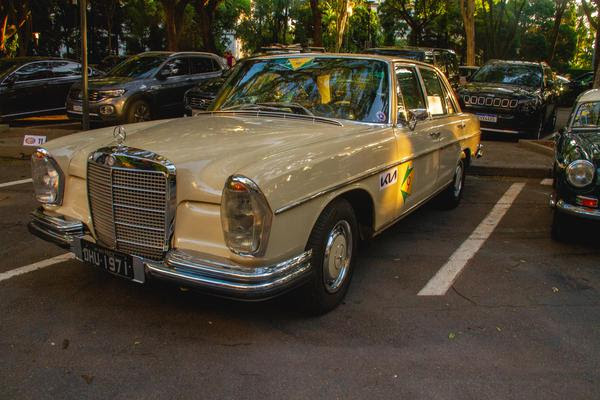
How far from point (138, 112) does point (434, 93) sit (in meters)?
7.46

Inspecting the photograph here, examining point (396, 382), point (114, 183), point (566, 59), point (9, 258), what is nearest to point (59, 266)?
point (9, 258)

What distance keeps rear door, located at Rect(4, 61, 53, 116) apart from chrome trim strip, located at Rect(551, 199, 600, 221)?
11.4 meters

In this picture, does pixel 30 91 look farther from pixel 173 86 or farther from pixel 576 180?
pixel 576 180

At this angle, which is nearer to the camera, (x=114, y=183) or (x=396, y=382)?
(x=396, y=382)

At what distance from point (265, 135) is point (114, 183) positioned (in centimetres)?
105

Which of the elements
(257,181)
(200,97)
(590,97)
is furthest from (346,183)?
(200,97)

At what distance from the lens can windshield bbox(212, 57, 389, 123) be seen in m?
4.42

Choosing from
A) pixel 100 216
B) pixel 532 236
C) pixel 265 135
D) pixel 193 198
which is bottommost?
pixel 532 236

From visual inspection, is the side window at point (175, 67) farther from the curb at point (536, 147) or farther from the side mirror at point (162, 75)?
the curb at point (536, 147)

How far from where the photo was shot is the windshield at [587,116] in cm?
597

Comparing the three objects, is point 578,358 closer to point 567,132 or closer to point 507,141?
point 567,132

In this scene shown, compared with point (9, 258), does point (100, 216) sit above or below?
above

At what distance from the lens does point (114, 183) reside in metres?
3.36

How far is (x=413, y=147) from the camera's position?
4.75m
